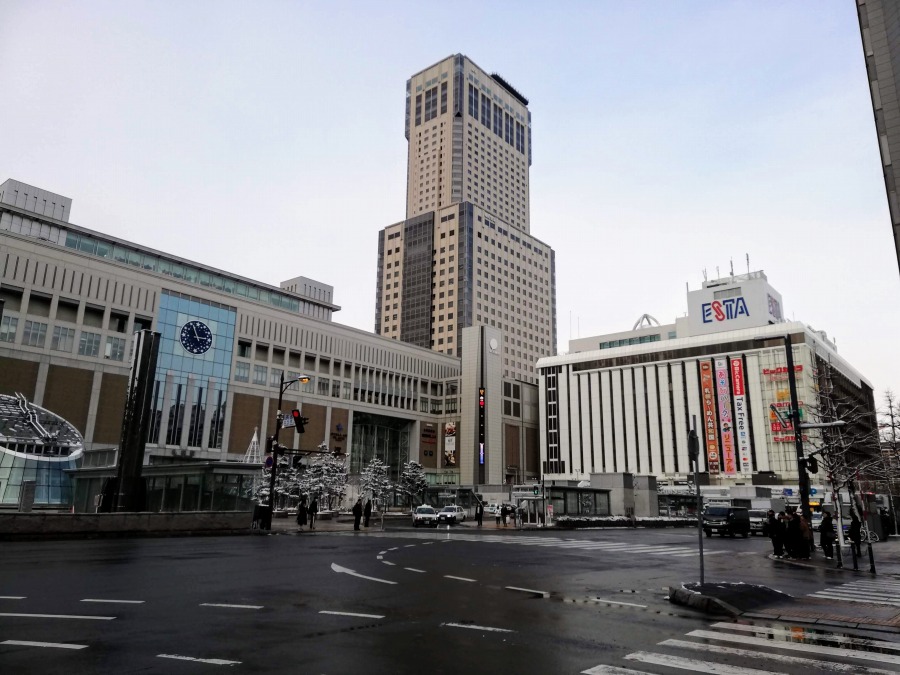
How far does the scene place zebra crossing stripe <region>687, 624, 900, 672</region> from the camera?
7273 millimetres

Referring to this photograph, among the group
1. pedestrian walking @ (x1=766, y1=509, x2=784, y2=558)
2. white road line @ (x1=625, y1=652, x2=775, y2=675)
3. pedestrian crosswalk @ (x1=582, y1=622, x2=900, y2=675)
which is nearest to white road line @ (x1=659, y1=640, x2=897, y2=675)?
pedestrian crosswalk @ (x1=582, y1=622, x2=900, y2=675)

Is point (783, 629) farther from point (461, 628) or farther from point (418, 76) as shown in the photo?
point (418, 76)

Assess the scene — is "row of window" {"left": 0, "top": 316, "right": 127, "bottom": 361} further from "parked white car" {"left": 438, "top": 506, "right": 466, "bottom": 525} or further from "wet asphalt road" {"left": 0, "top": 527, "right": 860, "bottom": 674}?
"wet asphalt road" {"left": 0, "top": 527, "right": 860, "bottom": 674}

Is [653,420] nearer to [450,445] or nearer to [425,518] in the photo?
[450,445]

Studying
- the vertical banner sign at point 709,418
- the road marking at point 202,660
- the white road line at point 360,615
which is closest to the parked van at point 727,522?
the white road line at point 360,615

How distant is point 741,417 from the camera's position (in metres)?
100

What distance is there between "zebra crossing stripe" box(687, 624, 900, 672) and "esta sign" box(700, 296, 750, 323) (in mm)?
109928

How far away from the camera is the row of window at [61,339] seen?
2425 inches

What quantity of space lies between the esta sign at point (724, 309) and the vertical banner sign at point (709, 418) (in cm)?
1025

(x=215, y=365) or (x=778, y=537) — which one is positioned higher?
(x=215, y=365)

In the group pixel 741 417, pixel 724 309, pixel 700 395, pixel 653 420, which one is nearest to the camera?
pixel 741 417

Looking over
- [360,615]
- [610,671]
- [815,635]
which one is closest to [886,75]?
[815,635]

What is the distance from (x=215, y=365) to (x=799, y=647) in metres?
76.9

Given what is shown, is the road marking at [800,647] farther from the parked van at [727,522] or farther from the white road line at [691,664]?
the parked van at [727,522]
